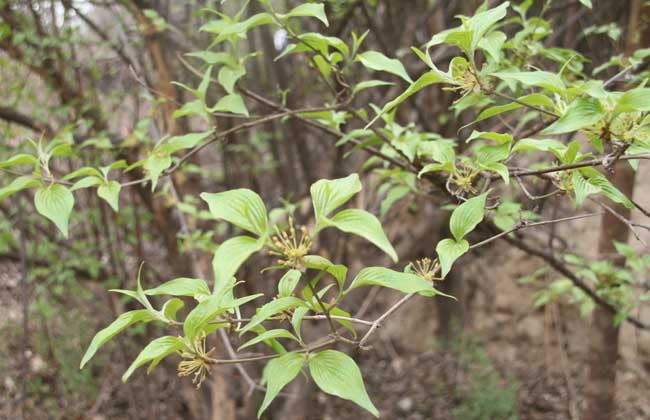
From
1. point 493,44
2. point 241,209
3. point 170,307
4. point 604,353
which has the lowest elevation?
point 604,353

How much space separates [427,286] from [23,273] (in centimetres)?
193

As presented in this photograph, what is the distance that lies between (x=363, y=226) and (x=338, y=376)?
18cm

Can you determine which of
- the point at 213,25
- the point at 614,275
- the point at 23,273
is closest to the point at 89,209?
the point at 23,273

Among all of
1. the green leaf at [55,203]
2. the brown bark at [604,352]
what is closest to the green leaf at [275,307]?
the green leaf at [55,203]

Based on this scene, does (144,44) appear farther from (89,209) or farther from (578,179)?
(578,179)

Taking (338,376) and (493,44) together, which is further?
(493,44)

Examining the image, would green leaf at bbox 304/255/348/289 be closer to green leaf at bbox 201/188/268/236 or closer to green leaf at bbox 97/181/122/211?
green leaf at bbox 201/188/268/236

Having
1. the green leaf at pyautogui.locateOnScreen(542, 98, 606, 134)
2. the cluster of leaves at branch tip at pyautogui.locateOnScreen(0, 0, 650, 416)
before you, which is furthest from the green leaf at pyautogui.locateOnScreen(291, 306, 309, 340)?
the green leaf at pyautogui.locateOnScreen(542, 98, 606, 134)

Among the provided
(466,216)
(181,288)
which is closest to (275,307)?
(181,288)

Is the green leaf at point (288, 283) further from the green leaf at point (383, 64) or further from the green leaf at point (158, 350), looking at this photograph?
the green leaf at point (383, 64)

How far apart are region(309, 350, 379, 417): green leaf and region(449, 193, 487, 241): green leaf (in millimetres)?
219

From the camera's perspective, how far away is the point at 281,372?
2.07 feet

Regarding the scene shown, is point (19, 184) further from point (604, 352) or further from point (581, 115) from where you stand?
point (604, 352)

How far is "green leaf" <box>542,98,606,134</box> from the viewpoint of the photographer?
0.61 metres
